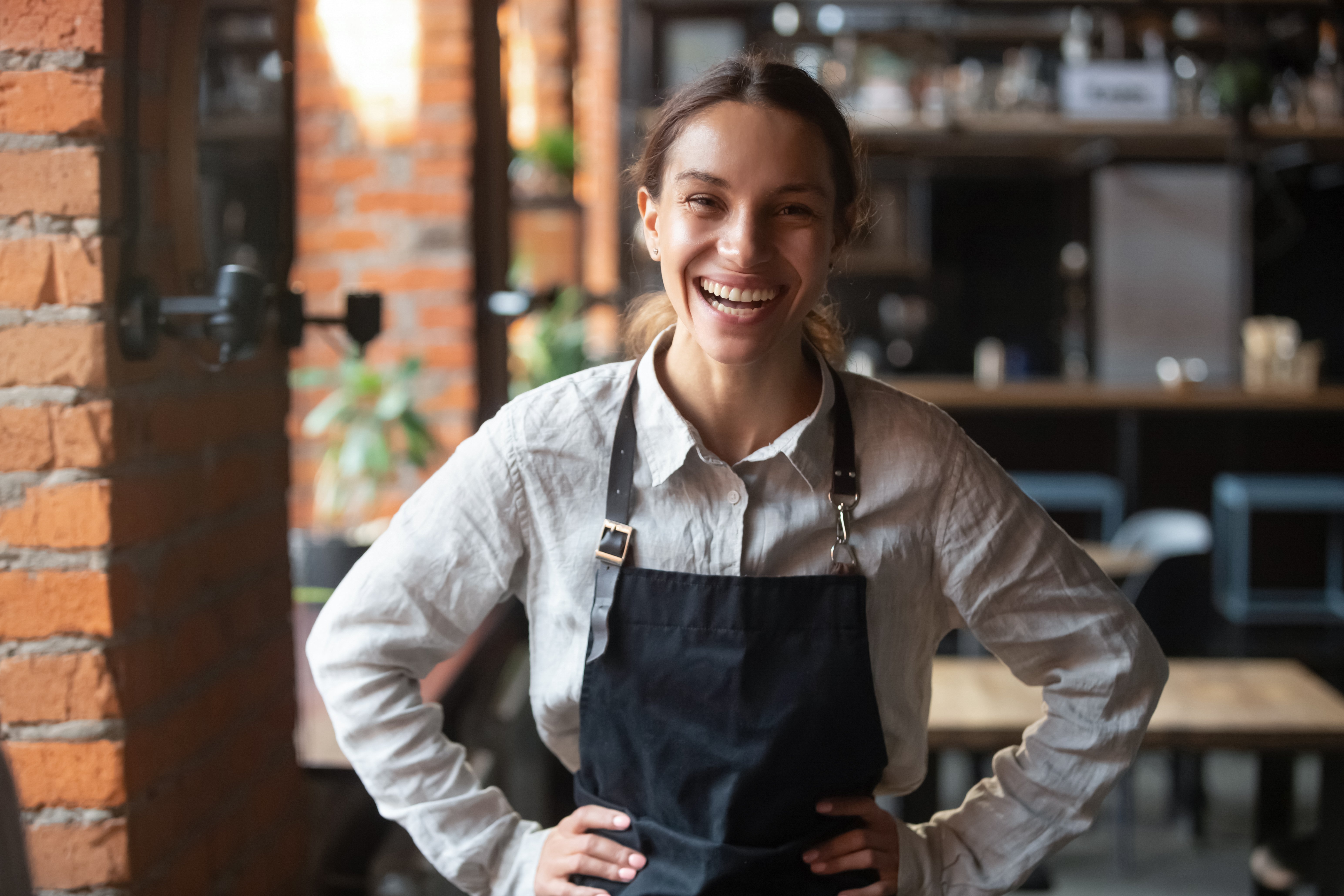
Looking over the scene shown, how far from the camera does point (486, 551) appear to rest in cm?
111

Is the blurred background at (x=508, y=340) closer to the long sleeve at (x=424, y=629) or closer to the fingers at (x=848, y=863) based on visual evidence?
the long sleeve at (x=424, y=629)

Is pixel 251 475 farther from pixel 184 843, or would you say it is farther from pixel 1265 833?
pixel 1265 833

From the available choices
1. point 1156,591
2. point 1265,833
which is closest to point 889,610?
point 1265,833

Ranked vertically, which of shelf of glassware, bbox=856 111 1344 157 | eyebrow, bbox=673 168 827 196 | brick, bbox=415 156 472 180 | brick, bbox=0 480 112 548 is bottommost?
brick, bbox=0 480 112 548

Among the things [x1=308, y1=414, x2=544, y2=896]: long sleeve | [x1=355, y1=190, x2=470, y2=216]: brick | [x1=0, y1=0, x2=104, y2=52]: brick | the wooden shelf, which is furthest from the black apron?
the wooden shelf

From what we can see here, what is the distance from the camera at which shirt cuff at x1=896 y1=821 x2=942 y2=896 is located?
3.81 ft

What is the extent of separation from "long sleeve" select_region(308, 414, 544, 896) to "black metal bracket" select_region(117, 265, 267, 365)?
0.72 ft

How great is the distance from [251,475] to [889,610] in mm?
724

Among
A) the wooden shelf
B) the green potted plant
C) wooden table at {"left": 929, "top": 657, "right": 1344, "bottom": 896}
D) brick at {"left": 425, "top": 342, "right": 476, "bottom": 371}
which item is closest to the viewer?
wooden table at {"left": 929, "top": 657, "right": 1344, "bottom": 896}

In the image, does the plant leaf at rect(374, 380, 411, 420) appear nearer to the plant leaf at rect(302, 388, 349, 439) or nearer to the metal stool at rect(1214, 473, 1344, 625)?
the plant leaf at rect(302, 388, 349, 439)

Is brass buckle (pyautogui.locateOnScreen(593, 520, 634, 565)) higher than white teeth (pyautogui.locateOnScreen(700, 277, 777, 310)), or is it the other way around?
white teeth (pyautogui.locateOnScreen(700, 277, 777, 310))

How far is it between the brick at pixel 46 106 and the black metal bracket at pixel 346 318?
0.39 meters

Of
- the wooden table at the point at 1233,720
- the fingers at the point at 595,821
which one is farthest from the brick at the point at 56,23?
the wooden table at the point at 1233,720

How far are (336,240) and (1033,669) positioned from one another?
2254 mm
